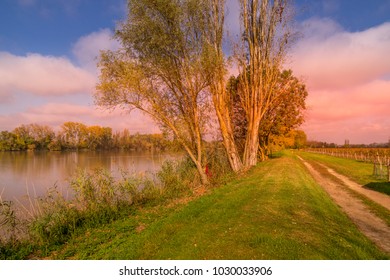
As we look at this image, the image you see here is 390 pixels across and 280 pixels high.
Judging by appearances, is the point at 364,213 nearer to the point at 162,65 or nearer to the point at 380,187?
the point at 380,187

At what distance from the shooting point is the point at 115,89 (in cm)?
1477

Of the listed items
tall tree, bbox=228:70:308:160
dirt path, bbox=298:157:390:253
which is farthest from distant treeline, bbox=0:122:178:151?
dirt path, bbox=298:157:390:253

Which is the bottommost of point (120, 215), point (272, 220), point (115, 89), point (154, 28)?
point (120, 215)

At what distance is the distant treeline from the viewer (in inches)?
3305

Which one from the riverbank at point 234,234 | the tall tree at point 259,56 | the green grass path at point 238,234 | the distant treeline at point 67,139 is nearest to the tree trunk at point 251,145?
the tall tree at point 259,56

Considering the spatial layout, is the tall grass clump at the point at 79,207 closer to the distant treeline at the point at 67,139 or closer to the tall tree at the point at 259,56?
the tall tree at the point at 259,56

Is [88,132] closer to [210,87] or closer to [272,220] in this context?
[210,87]

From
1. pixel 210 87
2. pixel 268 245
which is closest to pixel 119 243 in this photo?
pixel 268 245

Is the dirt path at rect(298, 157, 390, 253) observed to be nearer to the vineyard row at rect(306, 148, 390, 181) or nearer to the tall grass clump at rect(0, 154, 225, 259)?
the vineyard row at rect(306, 148, 390, 181)

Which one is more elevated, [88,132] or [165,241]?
[88,132]

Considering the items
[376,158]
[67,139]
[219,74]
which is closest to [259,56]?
[219,74]

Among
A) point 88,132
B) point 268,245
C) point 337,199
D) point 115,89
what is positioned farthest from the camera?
point 88,132

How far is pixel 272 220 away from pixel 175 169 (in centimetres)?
1073

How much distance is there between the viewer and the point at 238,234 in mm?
6840
